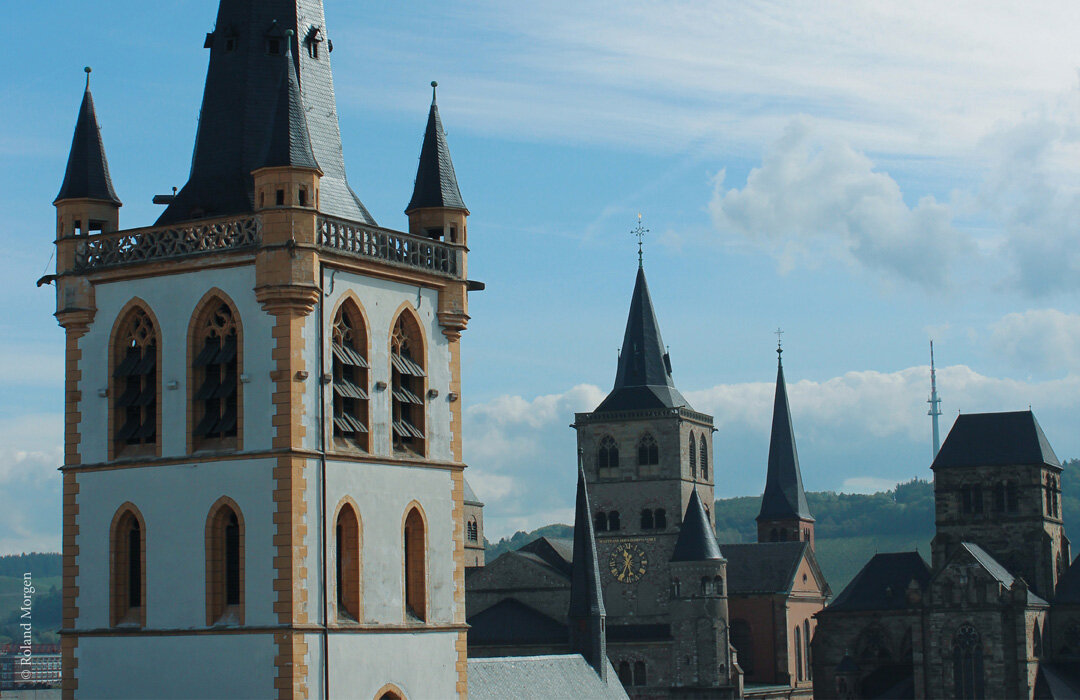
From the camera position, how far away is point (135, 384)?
37375mm

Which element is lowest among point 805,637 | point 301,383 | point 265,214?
point 805,637

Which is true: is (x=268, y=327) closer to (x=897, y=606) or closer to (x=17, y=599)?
(x=897, y=606)

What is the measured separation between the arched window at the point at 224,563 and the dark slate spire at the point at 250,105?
6616 millimetres

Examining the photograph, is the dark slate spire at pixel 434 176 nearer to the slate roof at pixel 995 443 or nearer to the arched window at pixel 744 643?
the slate roof at pixel 995 443

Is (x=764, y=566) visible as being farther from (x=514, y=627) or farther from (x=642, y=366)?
(x=514, y=627)

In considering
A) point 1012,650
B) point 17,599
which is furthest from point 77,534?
point 17,599

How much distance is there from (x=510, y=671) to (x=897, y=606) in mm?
44651

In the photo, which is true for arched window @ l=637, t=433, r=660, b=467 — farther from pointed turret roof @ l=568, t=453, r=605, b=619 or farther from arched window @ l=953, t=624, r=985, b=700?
arched window @ l=953, t=624, r=985, b=700

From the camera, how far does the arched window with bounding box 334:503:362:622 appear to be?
36188 mm

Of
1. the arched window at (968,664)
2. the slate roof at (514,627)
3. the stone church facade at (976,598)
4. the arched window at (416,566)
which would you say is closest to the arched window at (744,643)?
the stone church facade at (976,598)

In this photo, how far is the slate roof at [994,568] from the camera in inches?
3996

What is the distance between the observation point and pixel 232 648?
34875mm

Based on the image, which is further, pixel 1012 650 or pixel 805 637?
pixel 805 637

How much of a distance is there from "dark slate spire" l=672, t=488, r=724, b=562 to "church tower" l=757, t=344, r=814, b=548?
32.3 m
